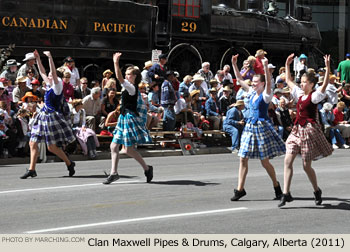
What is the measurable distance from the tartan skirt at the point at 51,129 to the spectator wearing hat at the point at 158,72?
7.67 metres

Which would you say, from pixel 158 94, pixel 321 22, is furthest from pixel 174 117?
pixel 321 22

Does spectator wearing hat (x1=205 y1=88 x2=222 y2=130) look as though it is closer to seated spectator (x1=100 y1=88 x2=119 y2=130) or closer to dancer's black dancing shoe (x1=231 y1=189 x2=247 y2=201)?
seated spectator (x1=100 y1=88 x2=119 y2=130)

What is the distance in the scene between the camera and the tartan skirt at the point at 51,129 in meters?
12.7

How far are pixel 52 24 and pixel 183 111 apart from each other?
14.4ft

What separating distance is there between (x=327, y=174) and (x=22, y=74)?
7509 millimetres

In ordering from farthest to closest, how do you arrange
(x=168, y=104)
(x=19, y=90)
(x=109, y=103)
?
(x=168, y=104) < (x=109, y=103) < (x=19, y=90)

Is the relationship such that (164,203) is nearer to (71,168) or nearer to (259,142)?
(259,142)

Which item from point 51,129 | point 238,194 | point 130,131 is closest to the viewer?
point 238,194

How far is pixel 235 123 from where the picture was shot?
19656 mm

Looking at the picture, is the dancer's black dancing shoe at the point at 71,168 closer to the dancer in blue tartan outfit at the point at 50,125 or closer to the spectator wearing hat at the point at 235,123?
the dancer in blue tartan outfit at the point at 50,125

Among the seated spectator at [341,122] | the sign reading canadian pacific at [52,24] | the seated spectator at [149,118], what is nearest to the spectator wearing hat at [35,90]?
the seated spectator at [149,118]

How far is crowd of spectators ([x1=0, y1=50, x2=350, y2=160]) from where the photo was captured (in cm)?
1664

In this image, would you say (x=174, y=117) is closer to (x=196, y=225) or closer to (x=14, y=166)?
(x=14, y=166)

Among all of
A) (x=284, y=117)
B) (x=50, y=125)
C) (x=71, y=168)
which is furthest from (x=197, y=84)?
(x=50, y=125)
